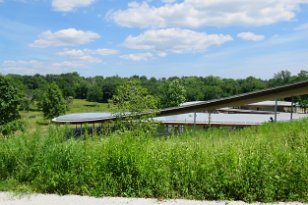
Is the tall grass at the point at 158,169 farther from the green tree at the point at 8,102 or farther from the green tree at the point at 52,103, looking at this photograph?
the green tree at the point at 52,103

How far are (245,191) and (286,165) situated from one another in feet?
2.33

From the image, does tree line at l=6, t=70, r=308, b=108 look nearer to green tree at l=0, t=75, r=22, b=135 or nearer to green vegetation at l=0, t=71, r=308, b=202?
green tree at l=0, t=75, r=22, b=135

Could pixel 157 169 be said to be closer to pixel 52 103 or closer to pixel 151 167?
pixel 151 167

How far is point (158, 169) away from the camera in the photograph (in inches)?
202

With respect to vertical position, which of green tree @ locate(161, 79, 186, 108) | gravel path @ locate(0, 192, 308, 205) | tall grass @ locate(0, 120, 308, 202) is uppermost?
green tree @ locate(161, 79, 186, 108)

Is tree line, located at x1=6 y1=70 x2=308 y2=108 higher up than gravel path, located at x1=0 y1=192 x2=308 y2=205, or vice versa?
tree line, located at x1=6 y1=70 x2=308 y2=108

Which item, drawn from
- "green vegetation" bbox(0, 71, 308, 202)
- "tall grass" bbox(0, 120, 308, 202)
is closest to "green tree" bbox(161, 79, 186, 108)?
"green vegetation" bbox(0, 71, 308, 202)

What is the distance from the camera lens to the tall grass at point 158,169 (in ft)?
16.3

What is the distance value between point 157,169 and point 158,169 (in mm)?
18

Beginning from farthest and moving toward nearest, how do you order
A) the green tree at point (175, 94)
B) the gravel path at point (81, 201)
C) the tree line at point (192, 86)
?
the tree line at point (192, 86), the green tree at point (175, 94), the gravel path at point (81, 201)

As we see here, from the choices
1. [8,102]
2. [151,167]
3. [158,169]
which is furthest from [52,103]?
[158,169]

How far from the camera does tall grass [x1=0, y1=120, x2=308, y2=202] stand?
4953mm

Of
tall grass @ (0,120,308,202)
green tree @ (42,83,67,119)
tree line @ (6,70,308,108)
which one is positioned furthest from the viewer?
tree line @ (6,70,308,108)

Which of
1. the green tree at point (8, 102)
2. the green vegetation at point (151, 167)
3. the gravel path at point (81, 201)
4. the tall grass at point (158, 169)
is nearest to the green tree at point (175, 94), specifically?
the green tree at point (8, 102)
